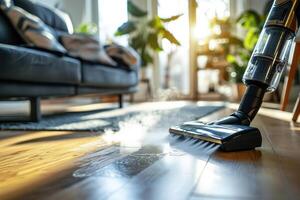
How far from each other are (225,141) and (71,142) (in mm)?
453

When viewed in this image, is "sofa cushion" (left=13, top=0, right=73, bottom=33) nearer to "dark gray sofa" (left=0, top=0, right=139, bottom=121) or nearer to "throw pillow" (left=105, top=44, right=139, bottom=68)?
"dark gray sofa" (left=0, top=0, right=139, bottom=121)

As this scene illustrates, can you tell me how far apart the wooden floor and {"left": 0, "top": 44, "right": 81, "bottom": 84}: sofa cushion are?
53cm

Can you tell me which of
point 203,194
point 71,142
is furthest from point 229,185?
point 71,142

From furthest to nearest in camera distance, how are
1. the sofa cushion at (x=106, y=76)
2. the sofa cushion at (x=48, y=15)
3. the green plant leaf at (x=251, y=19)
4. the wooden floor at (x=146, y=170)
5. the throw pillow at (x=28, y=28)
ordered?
the green plant leaf at (x=251, y=19), the sofa cushion at (x=48, y=15), the sofa cushion at (x=106, y=76), the throw pillow at (x=28, y=28), the wooden floor at (x=146, y=170)

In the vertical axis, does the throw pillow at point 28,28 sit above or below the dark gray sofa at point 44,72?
above

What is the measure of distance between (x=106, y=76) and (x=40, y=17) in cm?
63

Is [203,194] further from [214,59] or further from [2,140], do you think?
[214,59]

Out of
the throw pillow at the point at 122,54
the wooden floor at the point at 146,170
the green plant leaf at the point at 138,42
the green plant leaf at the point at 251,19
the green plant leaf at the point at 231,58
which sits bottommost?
the wooden floor at the point at 146,170

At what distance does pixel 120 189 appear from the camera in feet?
1.65

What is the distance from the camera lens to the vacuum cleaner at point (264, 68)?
81 cm

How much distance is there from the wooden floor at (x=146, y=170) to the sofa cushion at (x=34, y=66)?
53 centimetres

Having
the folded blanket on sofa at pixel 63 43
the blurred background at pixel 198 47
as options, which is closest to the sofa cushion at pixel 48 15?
the folded blanket on sofa at pixel 63 43

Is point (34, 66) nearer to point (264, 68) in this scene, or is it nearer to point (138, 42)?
point (264, 68)

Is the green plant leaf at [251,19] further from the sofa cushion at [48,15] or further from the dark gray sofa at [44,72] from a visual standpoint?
the sofa cushion at [48,15]
